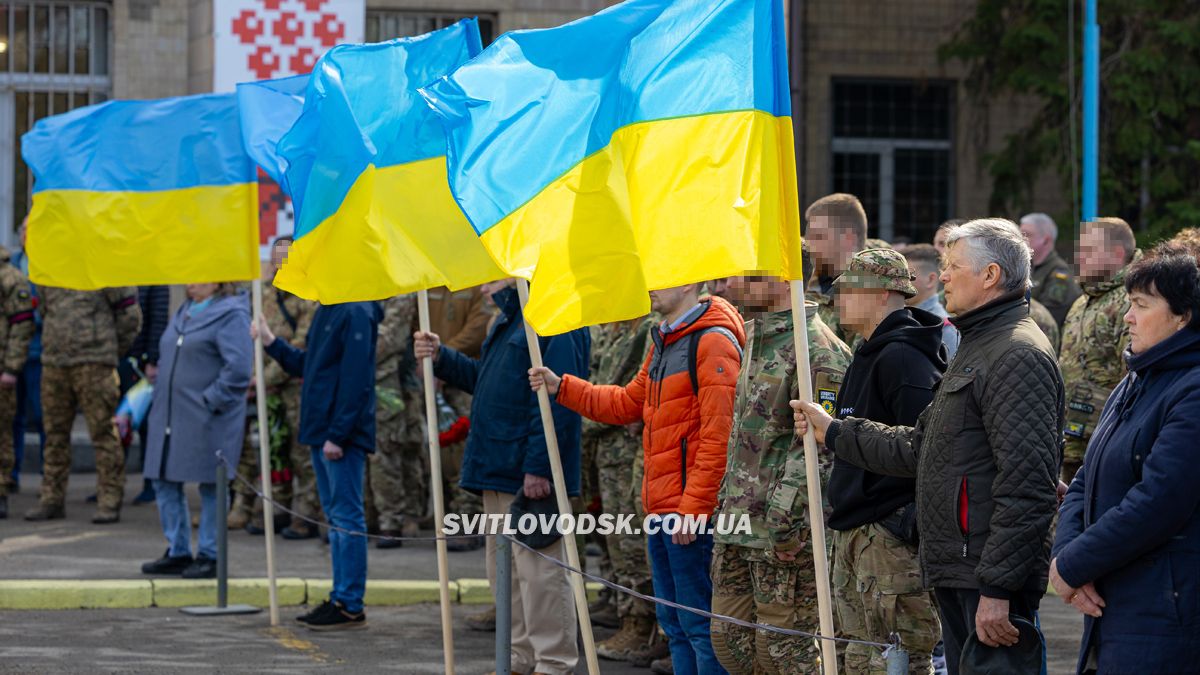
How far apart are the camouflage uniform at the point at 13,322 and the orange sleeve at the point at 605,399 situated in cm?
792

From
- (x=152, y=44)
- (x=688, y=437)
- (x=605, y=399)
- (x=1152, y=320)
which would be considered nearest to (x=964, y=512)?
(x=1152, y=320)

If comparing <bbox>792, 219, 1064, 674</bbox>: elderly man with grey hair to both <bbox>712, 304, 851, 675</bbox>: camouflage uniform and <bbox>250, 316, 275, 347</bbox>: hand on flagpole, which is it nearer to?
<bbox>712, 304, 851, 675</bbox>: camouflage uniform

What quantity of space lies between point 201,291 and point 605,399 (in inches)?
175

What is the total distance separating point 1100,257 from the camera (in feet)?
29.3

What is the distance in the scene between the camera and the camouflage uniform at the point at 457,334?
40.0 feet

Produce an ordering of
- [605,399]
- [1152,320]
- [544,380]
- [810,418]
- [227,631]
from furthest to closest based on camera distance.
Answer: [227,631]
[605,399]
[544,380]
[810,418]
[1152,320]

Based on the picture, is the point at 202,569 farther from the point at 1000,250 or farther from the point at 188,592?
the point at 1000,250

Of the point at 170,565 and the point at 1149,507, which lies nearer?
the point at 1149,507

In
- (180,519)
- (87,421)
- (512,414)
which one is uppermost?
(512,414)

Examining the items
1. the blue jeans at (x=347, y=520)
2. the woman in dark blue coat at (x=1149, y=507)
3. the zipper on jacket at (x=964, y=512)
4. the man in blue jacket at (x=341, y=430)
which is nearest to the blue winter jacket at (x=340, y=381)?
the man in blue jacket at (x=341, y=430)

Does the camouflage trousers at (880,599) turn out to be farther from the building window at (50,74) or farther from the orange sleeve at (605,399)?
the building window at (50,74)

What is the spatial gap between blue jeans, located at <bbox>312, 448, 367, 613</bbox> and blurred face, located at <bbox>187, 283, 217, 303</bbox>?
1849 mm

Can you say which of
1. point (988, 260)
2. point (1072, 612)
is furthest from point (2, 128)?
point (988, 260)

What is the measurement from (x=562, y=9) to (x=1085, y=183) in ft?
22.4
